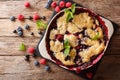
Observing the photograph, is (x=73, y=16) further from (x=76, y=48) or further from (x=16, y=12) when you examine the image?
(x=16, y=12)

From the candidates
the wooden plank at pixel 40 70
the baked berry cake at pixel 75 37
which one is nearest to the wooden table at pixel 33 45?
the wooden plank at pixel 40 70

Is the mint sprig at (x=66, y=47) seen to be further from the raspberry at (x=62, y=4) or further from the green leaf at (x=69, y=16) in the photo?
the raspberry at (x=62, y=4)

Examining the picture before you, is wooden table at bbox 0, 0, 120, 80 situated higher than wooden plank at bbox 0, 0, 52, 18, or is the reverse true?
wooden plank at bbox 0, 0, 52, 18

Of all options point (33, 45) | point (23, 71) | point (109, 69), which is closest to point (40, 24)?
point (33, 45)

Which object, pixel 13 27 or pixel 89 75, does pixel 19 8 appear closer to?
pixel 13 27

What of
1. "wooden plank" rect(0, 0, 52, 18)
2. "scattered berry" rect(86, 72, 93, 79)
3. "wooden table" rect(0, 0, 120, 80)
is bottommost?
"scattered berry" rect(86, 72, 93, 79)

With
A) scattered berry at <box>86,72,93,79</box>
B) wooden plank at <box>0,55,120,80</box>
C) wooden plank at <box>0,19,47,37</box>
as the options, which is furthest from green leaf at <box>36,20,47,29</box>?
scattered berry at <box>86,72,93,79</box>

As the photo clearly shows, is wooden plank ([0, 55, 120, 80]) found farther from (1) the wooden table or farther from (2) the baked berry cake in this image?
(2) the baked berry cake
